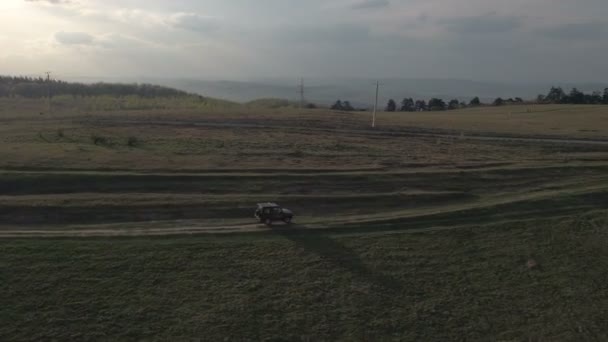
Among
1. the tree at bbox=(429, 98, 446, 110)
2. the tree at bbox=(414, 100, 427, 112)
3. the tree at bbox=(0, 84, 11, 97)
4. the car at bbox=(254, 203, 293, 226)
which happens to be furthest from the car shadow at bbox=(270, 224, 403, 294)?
the tree at bbox=(0, 84, 11, 97)

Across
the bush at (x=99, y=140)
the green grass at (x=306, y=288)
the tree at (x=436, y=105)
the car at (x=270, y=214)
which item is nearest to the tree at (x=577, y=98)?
the tree at (x=436, y=105)

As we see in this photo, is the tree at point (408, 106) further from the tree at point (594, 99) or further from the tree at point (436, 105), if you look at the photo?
the tree at point (594, 99)

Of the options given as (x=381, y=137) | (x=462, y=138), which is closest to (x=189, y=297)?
(x=381, y=137)

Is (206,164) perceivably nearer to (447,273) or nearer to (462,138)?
(447,273)

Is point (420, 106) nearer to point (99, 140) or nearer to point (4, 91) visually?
point (99, 140)

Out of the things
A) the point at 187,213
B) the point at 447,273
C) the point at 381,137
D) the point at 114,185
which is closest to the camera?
the point at 447,273

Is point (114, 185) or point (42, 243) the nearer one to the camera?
point (42, 243)

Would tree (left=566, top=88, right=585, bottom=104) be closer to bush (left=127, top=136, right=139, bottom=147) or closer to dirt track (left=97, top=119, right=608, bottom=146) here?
dirt track (left=97, top=119, right=608, bottom=146)
